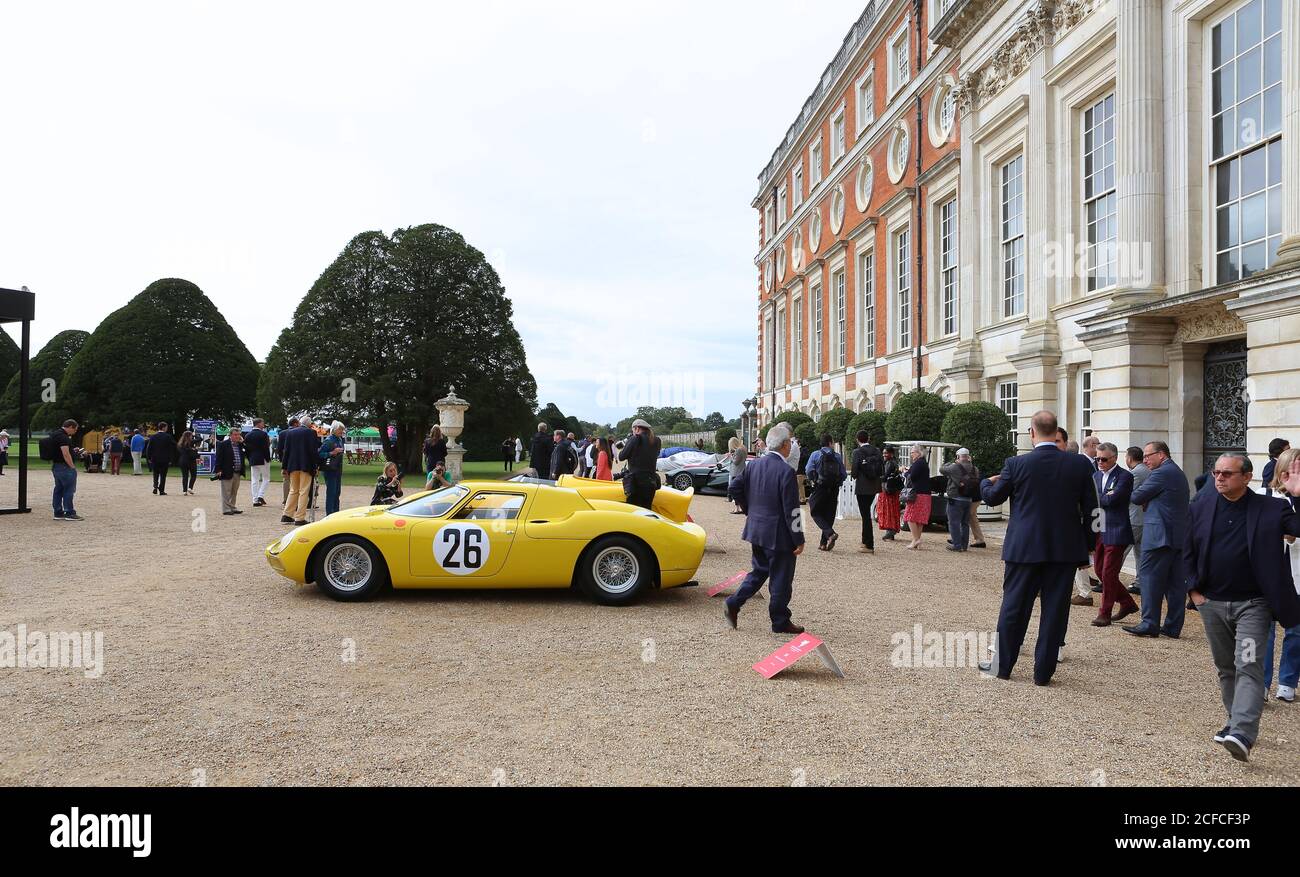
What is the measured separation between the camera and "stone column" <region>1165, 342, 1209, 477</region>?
1371 cm

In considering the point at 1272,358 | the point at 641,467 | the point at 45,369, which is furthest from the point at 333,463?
the point at 45,369

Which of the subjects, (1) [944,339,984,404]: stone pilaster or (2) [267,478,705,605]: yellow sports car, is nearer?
(2) [267,478,705,605]: yellow sports car

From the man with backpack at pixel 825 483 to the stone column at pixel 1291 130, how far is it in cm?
650

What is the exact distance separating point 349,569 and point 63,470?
10381 mm

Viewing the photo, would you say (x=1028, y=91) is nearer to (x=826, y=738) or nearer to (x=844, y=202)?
(x=844, y=202)

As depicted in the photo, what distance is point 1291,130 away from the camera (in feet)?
37.6

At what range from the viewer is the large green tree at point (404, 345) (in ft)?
117

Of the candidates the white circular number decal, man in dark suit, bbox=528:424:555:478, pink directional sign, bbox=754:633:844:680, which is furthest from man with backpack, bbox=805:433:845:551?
man in dark suit, bbox=528:424:555:478

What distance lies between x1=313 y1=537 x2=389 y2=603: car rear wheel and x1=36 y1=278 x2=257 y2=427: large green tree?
4625 centimetres

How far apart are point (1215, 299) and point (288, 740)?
13.9 meters

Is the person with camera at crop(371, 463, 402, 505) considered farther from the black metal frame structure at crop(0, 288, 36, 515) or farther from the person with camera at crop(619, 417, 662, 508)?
the black metal frame structure at crop(0, 288, 36, 515)

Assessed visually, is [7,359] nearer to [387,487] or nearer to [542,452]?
[542,452]

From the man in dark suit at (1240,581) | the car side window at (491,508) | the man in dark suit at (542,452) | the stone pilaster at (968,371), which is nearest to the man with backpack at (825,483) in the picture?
the car side window at (491,508)

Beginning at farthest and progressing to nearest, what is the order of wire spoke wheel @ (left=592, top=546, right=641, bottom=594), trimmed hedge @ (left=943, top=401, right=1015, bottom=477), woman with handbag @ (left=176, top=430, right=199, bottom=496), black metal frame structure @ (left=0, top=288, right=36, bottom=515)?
woman with handbag @ (left=176, top=430, right=199, bottom=496) < trimmed hedge @ (left=943, top=401, right=1015, bottom=477) < black metal frame structure @ (left=0, top=288, right=36, bottom=515) < wire spoke wheel @ (left=592, top=546, right=641, bottom=594)
